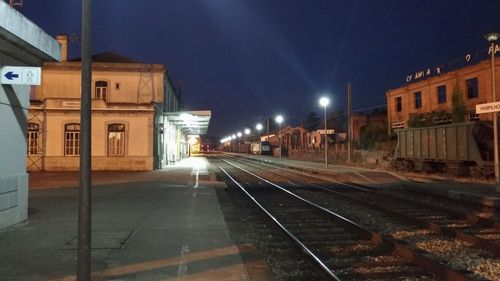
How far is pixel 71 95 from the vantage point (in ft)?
116

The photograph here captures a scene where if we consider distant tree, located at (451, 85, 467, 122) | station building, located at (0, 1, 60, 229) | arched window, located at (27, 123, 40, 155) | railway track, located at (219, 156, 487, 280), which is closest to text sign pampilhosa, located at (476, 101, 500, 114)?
railway track, located at (219, 156, 487, 280)

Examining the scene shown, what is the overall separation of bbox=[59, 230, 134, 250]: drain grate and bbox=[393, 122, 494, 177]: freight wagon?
62.5 feet

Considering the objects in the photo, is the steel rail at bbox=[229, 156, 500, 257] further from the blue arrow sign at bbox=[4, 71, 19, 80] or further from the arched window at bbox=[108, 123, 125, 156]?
the arched window at bbox=[108, 123, 125, 156]

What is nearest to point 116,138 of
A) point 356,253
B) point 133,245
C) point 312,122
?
point 133,245

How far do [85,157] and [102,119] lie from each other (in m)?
29.7

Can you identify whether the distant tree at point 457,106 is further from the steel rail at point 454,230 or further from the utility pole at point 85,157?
the utility pole at point 85,157

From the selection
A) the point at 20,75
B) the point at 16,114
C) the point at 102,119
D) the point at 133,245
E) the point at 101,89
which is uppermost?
the point at 101,89

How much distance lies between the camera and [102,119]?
3328 centimetres

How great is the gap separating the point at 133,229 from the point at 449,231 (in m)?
6.50

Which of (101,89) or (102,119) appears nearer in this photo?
(102,119)

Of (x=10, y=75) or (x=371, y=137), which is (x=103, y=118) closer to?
(x=10, y=75)

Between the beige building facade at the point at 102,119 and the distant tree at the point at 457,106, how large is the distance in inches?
1059

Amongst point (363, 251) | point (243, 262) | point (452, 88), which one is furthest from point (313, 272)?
point (452, 88)

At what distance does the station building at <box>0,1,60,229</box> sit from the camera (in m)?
8.84
